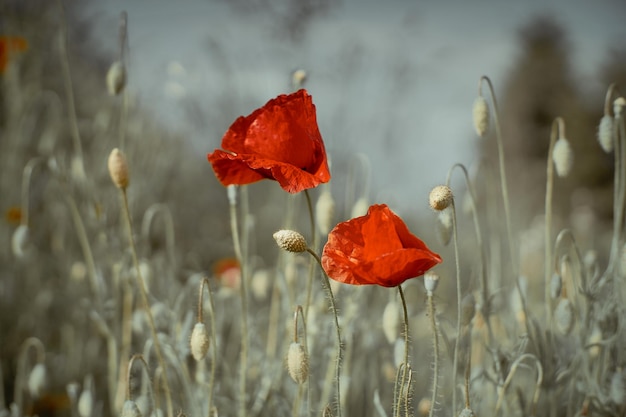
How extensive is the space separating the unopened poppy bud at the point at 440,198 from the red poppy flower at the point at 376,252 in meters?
0.07

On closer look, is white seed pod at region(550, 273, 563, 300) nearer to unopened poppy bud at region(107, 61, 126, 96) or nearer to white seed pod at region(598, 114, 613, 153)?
white seed pod at region(598, 114, 613, 153)

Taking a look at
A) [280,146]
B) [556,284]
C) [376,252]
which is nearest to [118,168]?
[280,146]

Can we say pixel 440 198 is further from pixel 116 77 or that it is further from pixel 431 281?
pixel 116 77

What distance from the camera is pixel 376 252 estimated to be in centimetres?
96

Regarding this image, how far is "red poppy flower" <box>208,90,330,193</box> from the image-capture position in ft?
3.64

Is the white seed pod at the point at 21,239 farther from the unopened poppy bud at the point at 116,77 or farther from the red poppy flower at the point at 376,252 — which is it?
the red poppy flower at the point at 376,252

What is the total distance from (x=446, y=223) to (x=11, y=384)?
2.14m

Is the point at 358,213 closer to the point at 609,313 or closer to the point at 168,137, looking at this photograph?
the point at 609,313

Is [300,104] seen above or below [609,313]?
above

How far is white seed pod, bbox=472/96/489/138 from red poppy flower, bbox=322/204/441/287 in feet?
1.62

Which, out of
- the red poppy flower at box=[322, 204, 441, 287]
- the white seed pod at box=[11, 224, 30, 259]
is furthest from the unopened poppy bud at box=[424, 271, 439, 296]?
the white seed pod at box=[11, 224, 30, 259]

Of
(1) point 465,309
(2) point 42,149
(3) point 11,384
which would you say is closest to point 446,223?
(1) point 465,309

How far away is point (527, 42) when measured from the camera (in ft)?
53.2

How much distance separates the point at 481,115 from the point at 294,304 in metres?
0.65
